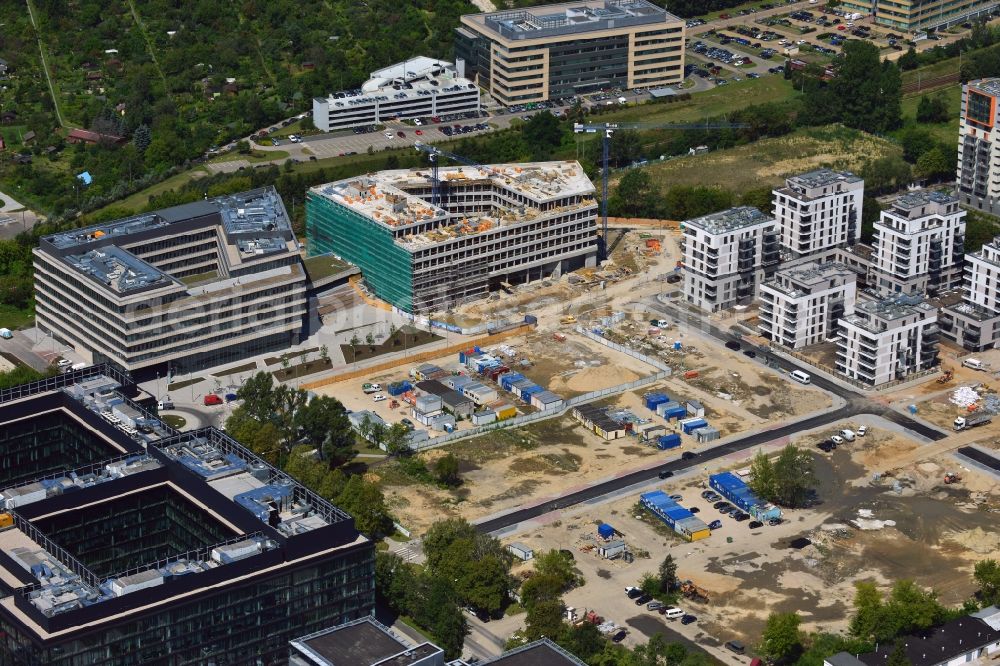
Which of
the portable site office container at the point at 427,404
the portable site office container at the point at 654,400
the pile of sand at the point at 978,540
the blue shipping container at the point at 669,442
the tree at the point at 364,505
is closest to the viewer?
the tree at the point at 364,505

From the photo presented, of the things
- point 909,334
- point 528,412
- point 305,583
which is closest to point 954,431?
point 909,334

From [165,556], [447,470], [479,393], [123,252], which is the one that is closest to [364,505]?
[447,470]

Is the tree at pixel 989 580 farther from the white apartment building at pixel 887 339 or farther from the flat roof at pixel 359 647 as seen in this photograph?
the flat roof at pixel 359 647

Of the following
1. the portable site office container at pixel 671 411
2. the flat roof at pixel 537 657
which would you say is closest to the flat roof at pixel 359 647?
the flat roof at pixel 537 657

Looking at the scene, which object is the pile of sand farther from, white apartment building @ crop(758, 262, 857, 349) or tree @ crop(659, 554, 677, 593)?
white apartment building @ crop(758, 262, 857, 349)

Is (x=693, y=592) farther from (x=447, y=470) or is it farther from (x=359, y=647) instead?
(x=359, y=647)

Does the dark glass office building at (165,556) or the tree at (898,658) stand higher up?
the dark glass office building at (165,556)
